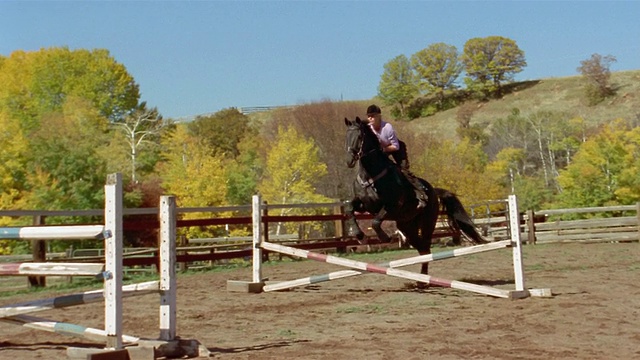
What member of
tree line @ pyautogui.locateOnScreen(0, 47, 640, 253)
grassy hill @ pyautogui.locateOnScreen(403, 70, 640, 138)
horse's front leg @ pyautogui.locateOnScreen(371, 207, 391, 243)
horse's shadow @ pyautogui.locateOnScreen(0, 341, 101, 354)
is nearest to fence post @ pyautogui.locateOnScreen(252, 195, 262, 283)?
horse's front leg @ pyautogui.locateOnScreen(371, 207, 391, 243)

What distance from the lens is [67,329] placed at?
583 centimetres

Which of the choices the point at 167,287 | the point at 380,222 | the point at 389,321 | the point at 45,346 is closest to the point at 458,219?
the point at 380,222

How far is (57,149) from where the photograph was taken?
42031 millimetres

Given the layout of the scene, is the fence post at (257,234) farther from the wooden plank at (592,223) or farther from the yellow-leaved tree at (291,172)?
the yellow-leaved tree at (291,172)

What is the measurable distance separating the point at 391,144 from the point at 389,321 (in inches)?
148

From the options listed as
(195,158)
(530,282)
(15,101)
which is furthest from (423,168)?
(530,282)

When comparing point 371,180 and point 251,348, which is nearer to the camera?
point 251,348

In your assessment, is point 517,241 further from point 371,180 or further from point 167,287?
point 167,287

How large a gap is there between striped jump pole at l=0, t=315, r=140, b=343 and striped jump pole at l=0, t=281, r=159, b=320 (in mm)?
187

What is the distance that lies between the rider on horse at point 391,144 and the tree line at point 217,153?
2874cm

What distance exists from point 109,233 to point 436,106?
93.2 meters

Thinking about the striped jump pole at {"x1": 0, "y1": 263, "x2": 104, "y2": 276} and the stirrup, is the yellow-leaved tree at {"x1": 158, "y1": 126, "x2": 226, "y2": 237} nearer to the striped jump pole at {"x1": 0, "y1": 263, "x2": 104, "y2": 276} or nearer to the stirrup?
the stirrup

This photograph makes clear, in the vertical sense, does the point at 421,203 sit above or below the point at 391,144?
below

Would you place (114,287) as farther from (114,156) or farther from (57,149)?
(114,156)
